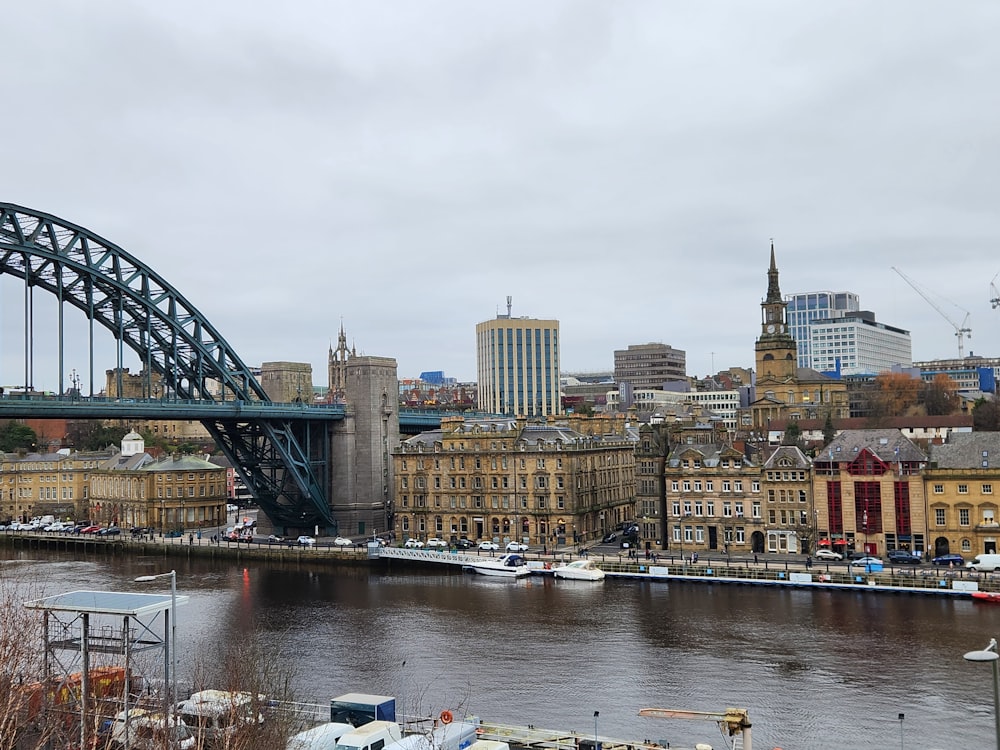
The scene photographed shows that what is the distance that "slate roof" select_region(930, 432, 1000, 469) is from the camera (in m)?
66.8

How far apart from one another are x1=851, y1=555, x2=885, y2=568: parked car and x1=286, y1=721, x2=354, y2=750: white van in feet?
132

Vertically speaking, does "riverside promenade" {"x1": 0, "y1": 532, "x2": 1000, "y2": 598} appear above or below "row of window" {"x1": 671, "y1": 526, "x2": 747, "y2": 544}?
below

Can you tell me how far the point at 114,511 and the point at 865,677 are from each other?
85.2 metres

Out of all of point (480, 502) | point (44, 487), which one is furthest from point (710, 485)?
point (44, 487)

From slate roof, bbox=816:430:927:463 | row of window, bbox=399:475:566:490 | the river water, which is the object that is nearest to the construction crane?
the river water

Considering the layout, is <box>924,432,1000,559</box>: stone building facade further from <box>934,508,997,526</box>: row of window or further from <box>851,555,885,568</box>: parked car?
<box>851,555,885,568</box>: parked car

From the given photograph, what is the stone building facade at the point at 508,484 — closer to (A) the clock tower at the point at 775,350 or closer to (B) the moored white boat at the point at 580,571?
(B) the moored white boat at the point at 580,571

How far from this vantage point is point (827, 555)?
68.0 m

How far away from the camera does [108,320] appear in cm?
8362

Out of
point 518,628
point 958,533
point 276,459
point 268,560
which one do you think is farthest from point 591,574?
point 276,459

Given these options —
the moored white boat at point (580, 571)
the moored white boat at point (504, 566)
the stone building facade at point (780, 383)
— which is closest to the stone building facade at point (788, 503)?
the moored white boat at point (580, 571)

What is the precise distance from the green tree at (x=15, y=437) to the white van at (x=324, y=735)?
381 ft

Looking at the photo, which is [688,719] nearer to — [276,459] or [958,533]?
[958,533]

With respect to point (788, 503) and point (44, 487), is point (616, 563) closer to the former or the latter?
point (788, 503)
